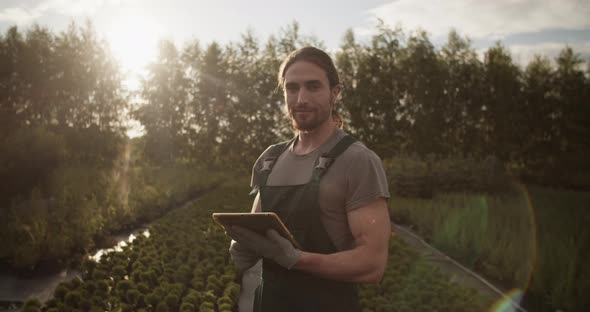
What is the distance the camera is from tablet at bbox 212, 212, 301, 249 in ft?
5.95

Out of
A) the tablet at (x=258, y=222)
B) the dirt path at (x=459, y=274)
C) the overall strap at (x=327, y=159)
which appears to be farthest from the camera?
the dirt path at (x=459, y=274)

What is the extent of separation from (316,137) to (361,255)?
0.59 m

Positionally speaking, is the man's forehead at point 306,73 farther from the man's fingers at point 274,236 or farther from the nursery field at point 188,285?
the nursery field at point 188,285

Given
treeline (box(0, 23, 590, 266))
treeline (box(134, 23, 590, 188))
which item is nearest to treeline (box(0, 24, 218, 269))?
treeline (box(0, 23, 590, 266))

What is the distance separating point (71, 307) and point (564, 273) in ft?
15.2

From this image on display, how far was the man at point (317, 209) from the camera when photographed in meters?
1.88

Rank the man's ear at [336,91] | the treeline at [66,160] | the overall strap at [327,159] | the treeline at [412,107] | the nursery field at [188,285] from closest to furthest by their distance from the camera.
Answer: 1. the overall strap at [327,159]
2. the man's ear at [336,91]
3. the nursery field at [188,285]
4. the treeline at [66,160]
5. the treeline at [412,107]

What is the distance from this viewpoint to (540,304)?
4996mm

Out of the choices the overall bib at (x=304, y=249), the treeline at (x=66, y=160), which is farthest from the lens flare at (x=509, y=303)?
the treeline at (x=66, y=160)

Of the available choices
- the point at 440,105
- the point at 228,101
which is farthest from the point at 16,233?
the point at 228,101

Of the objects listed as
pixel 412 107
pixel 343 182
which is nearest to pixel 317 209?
pixel 343 182

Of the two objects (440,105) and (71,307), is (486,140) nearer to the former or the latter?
(440,105)

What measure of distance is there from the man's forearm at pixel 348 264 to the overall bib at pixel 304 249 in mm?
138

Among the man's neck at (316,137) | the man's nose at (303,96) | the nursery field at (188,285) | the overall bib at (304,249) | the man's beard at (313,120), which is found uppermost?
the man's nose at (303,96)
